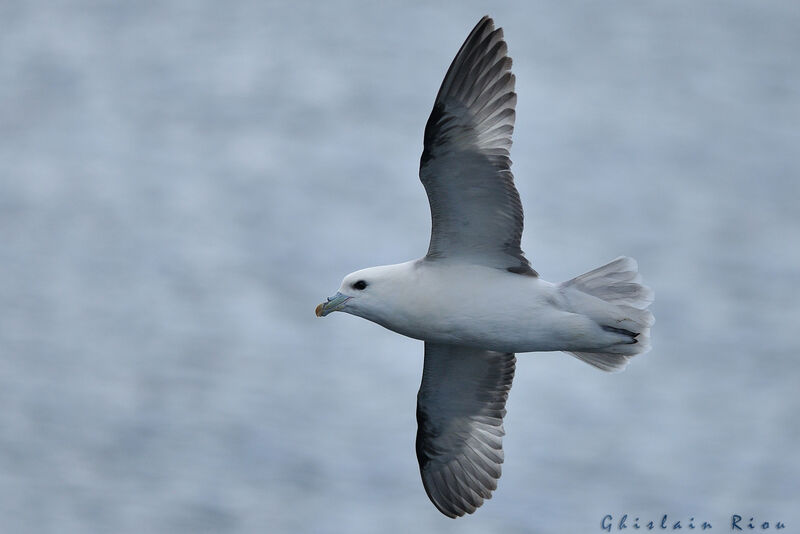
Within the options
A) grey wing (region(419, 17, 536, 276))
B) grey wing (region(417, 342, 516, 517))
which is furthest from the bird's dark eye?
grey wing (region(417, 342, 516, 517))

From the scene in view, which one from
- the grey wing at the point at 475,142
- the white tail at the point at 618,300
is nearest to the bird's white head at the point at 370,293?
the grey wing at the point at 475,142

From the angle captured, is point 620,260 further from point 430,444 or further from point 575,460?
point 575,460

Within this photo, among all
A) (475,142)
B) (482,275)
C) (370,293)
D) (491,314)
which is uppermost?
(475,142)

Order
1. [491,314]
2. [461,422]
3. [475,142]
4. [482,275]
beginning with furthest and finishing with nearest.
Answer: [461,422], [482,275], [491,314], [475,142]

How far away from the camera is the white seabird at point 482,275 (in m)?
8.06

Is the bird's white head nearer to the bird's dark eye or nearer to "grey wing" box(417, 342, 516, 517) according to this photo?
the bird's dark eye

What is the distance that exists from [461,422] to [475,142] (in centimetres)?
251

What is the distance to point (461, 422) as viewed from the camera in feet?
31.6

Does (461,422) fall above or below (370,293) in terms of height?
below

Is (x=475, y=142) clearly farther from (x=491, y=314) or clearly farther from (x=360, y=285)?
(x=360, y=285)

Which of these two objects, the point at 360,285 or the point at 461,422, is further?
the point at 461,422

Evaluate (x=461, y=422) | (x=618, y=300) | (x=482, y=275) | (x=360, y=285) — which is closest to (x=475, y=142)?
(x=482, y=275)

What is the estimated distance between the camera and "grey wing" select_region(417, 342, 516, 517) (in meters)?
9.38

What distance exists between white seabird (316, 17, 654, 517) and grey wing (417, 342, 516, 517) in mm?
1023
